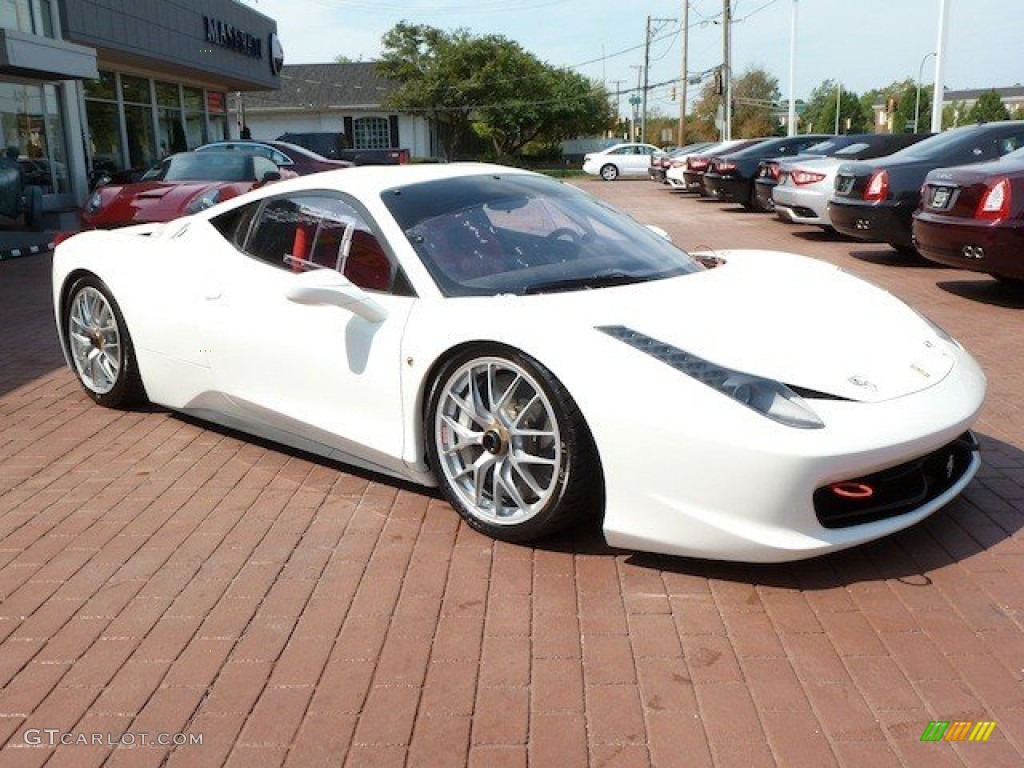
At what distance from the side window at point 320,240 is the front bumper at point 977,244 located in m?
5.57

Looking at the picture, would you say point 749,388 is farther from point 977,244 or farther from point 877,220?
point 877,220

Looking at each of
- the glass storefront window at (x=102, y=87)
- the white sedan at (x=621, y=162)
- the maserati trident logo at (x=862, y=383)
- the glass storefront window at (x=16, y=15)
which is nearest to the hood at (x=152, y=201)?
the maserati trident logo at (x=862, y=383)

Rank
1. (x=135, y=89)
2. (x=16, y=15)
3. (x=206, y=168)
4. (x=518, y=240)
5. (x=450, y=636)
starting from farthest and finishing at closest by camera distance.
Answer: (x=135, y=89)
(x=16, y=15)
(x=206, y=168)
(x=518, y=240)
(x=450, y=636)

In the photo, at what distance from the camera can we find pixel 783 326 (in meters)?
3.64

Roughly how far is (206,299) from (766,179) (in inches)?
566

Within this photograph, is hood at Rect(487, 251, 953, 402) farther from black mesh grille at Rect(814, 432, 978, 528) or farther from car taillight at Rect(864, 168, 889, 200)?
car taillight at Rect(864, 168, 889, 200)

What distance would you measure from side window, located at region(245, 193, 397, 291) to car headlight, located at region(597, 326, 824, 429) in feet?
4.30

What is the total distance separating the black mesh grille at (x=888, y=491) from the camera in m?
3.28

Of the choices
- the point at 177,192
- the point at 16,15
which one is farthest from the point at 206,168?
the point at 16,15

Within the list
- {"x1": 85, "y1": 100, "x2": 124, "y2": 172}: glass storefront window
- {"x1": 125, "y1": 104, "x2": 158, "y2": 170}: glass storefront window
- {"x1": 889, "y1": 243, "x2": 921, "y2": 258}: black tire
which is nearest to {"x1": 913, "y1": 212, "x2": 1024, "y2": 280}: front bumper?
{"x1": 889, "y1": 243, "x2": 921, "y2": 258}: black tire

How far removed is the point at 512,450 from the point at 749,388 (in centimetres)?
91

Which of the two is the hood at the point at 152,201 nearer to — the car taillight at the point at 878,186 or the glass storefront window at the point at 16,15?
the car taillight at the point at 878,186

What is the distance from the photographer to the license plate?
27.2ft

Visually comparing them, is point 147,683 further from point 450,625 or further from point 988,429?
point 988,429
